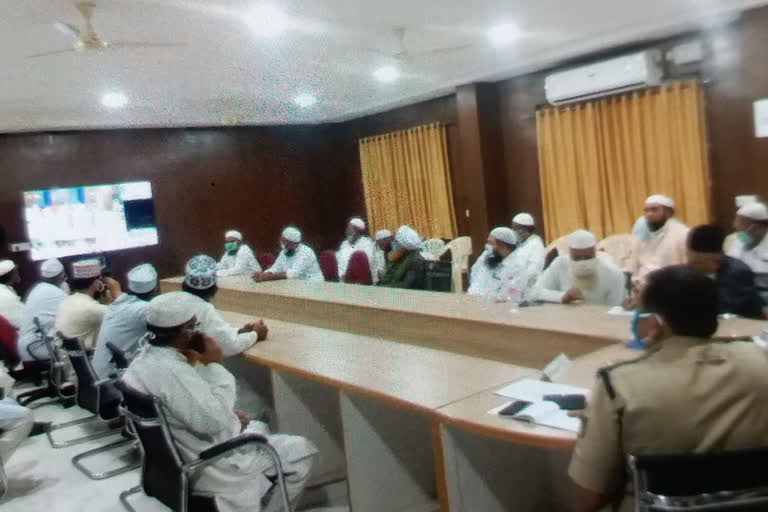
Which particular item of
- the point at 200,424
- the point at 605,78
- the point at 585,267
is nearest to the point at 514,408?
the point at 200,424

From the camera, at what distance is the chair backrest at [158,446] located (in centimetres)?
220

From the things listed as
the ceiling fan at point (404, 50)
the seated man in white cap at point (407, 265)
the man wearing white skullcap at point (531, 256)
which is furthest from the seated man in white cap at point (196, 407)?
the seated man in white cap at point (407, 265)

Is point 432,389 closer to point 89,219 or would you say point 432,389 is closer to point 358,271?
point 358,271

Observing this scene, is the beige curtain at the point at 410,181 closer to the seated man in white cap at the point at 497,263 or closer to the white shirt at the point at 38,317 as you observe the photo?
the seated man in white cap at the point at 497,263

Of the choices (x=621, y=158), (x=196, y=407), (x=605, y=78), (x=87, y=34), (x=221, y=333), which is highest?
(x=87, y=34)

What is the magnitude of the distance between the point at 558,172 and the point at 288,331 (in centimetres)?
342

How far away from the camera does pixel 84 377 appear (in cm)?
372

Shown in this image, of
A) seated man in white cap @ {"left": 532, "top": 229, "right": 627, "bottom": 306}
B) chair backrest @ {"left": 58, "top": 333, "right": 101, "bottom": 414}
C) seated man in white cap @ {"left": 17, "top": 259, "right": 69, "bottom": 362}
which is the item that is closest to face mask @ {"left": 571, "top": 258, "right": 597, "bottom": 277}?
seated man in white cap @ {"left": 532, "top": 229, "right": 627, "bottom": 306}

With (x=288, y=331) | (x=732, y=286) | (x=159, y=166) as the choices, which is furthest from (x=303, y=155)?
(x=732, y=286)

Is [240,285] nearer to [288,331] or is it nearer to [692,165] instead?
[288,331]

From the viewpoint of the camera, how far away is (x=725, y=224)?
17.0ft

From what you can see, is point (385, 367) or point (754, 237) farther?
point (754, 237)

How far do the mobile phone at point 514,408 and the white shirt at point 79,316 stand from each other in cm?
304

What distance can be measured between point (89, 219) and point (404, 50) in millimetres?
4444
